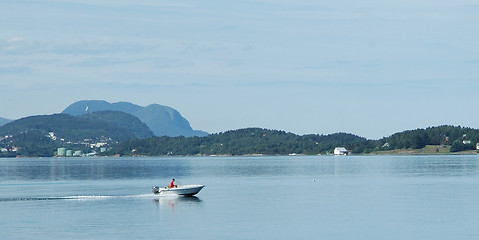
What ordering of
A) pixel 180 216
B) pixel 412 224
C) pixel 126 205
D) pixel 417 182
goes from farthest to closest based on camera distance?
pixel 417 182 < pixel 126 205 < pixel 180 216 < pixel 412 224

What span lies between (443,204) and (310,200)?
13.9 metres

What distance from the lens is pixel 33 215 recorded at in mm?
66000

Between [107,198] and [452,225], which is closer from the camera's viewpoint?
[452,225]

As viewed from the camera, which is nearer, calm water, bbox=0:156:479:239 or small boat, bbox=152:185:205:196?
calm water, bbox=0:156:479:239

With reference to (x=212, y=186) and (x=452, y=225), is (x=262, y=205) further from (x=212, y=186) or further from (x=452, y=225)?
(x=212, y=186)

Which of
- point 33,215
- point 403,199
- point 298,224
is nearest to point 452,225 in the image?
point 298,224

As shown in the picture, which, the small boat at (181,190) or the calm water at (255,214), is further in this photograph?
the small boat at (181,190)

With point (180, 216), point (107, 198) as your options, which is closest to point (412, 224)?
point (180, 216)

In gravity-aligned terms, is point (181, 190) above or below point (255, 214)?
above

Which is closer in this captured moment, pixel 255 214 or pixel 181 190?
pixel 255 214

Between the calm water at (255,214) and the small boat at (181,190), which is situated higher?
the small boat at (181,190)

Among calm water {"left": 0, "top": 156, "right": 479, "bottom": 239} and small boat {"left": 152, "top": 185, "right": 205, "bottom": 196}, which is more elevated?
small boat {"left": 152, "top": 185, "right": 205, "bottom": 196}

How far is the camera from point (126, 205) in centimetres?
7512

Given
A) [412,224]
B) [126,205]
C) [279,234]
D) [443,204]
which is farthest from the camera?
[126,205]
